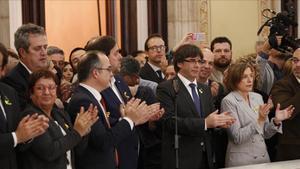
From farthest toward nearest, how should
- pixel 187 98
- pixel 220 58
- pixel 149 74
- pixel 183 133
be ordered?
pixel 220 58, pixel 149 74, pixel 187 98, pixel 183 133

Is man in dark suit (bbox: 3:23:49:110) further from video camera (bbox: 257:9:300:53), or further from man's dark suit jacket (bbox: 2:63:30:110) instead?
video camera (bbox: 257:9:300:53)

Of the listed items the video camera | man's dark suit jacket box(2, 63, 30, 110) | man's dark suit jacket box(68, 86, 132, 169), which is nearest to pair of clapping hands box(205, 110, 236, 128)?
man's dark suit jacket box(68, 86, 132, 169)

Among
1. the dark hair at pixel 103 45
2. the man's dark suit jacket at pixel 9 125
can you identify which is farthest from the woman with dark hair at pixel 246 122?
the man's dark suit jacket at pixel 9 125

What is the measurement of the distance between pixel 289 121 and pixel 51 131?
89.6 inches

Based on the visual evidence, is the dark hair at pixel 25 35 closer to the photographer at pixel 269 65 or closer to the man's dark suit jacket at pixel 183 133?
the man's dark suit jacket at pixel 183 133

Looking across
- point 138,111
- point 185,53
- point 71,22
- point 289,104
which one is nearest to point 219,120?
point 185,53

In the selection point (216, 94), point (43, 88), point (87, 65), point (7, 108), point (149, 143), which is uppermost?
point (87, 65)

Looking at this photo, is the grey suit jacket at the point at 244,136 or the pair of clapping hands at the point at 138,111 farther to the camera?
the grey suit jacket at the point at 244,136

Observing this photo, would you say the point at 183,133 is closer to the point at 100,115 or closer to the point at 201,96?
the point at 201,96

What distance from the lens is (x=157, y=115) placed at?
4.55 metres

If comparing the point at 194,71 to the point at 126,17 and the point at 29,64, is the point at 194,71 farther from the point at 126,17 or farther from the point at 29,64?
the point at 126,17

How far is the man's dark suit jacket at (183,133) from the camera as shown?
479 centimetres

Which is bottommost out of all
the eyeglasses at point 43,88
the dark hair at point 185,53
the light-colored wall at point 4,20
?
the eyeglasses at point 43,88

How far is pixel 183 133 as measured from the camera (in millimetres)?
4758
